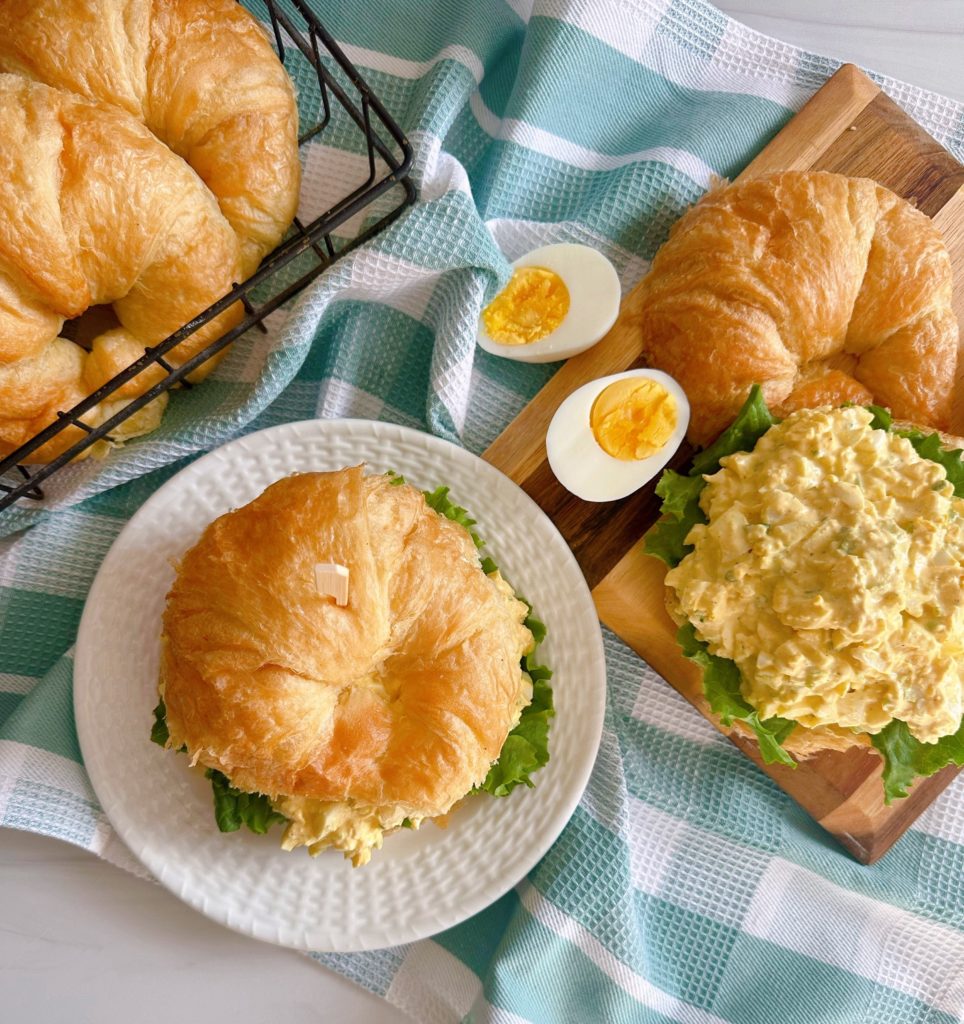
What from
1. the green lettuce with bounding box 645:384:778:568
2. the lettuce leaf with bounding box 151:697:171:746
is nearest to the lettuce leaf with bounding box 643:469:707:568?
the green lettuce with bounding box 645:384:778:568

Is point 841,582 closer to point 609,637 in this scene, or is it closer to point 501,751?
point 609,637

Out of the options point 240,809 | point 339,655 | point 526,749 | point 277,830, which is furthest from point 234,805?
point 526,749

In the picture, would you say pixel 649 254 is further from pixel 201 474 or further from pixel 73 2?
pixel 73 2

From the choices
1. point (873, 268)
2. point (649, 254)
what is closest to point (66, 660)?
point (649, 254)

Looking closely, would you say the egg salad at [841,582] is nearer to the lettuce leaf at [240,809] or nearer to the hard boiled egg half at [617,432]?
the hard boiled egg half at [617,432]

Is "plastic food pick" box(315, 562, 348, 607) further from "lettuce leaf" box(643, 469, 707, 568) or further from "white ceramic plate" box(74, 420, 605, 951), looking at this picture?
"lettuce leaf" box(643, 469, 707, 568)

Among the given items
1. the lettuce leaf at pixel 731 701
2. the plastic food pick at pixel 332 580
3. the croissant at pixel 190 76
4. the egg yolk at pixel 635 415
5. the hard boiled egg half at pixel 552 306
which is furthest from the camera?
the hard boiled egg half at pixel 552 306

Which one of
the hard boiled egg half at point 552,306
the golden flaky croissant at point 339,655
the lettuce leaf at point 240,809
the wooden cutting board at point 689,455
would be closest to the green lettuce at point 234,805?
the lettuce leaf at point 240,809
